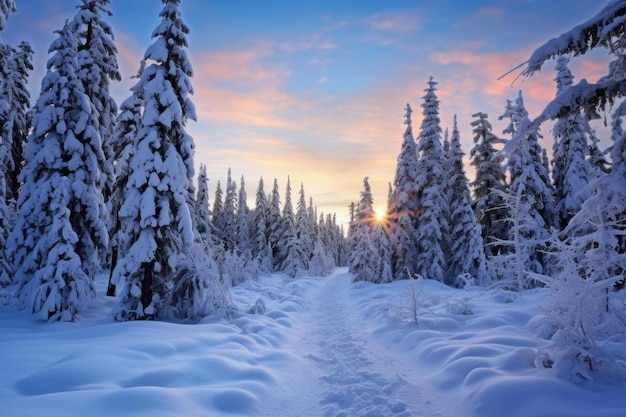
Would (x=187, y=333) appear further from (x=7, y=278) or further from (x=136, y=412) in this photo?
(x=7, y=278)

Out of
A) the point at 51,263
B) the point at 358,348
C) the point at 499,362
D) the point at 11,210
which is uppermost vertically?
the point at 11,210

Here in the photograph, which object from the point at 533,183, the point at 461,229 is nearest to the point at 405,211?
the point at 461,229

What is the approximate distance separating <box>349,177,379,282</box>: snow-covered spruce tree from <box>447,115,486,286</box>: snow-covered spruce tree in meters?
6.56

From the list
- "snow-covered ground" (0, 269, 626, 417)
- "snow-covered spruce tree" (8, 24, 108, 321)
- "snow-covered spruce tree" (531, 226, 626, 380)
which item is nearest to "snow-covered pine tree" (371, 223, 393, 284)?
"snow-covered ground" (0, 269, 626, 417)

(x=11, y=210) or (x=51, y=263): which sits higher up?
(x=11, y=210)

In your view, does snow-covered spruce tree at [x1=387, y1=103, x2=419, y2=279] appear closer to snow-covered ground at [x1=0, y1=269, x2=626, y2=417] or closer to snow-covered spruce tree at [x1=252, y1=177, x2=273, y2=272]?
snow-covered ground at [x1=0, y1=269, x2=626, y2=417]

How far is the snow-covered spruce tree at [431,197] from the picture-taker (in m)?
27.0

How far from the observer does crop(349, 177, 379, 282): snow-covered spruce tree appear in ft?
96.1

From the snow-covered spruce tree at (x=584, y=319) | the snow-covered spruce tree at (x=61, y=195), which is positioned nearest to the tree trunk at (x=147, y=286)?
the snow-covered spruce tree at (x=61, y=195)

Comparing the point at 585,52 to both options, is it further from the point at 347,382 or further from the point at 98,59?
the point at 98,59

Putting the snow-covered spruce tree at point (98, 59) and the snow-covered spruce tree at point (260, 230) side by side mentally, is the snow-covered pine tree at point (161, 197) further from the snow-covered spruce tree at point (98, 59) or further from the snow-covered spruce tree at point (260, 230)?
the snow-covered spruce tree at point (260, 230)

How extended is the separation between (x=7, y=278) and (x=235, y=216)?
41.0 meters

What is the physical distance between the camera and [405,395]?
6195mm

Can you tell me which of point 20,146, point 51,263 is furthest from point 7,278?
point 20,146
